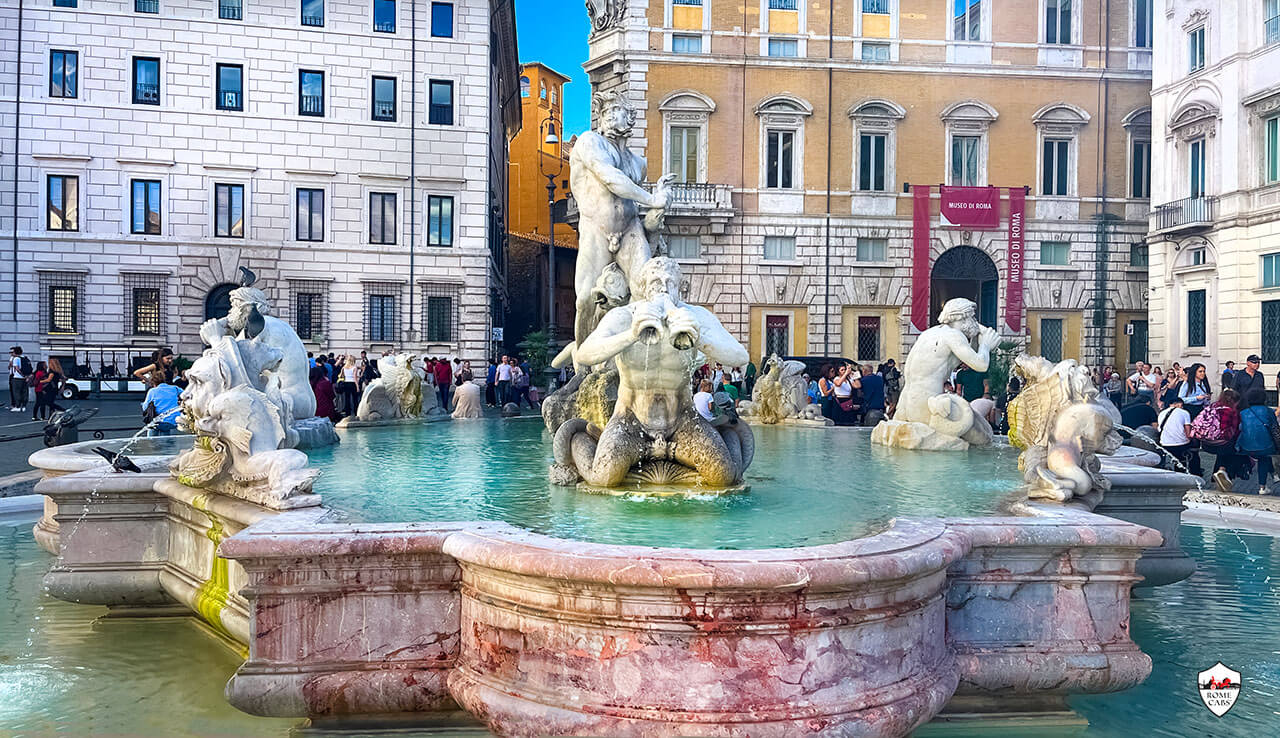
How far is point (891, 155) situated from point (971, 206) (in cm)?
293

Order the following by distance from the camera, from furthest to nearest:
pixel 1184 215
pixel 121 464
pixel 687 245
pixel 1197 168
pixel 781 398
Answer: pixel 687 245, pixel 1197 168, pixel 1184 215, pixel 781 398, pixel 121 464

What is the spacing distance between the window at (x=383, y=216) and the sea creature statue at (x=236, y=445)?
25.8 meters

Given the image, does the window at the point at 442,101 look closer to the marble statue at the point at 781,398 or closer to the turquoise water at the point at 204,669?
the marble statue at the point at 781,398

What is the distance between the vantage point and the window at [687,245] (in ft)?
104

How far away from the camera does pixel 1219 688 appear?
4406mm

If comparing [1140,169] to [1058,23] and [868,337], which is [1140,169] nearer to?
[1058,23]

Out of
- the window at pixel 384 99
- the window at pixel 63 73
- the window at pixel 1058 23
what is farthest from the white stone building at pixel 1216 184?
the window at pixel 63 73

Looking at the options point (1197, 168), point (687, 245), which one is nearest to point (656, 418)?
point (687, 245)

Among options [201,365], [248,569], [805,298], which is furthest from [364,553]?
[805,298]

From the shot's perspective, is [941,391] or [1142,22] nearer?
[941,391]

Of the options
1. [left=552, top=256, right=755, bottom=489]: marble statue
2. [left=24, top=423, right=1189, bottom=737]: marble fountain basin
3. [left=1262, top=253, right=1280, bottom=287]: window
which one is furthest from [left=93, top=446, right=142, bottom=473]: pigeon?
[left=1262, top=253, right=1280, bottom=287]: window

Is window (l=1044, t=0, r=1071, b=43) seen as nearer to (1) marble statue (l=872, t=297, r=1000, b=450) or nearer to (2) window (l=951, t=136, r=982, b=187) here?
(2) window (l=951, t=136, r=982, b=187)

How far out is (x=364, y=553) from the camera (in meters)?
3.86

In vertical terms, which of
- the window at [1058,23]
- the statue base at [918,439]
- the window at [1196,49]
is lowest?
the statue base at [918,439]
